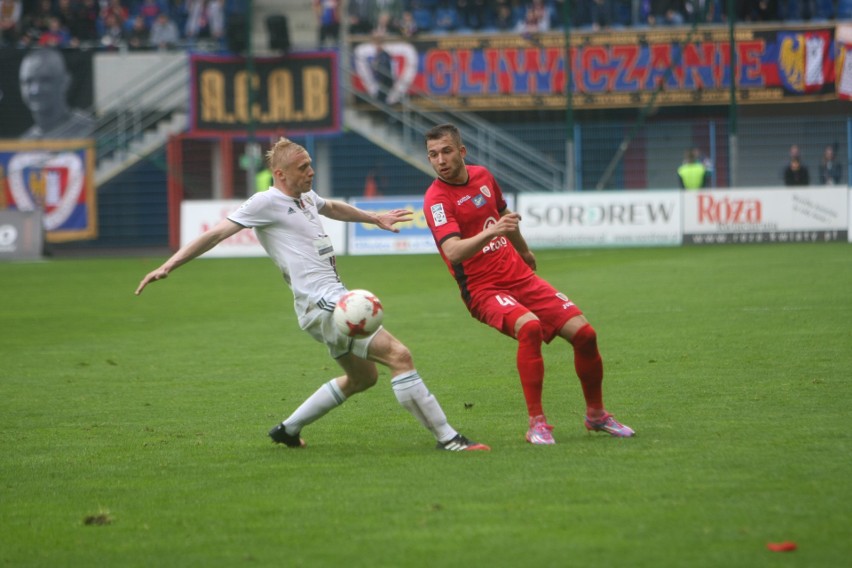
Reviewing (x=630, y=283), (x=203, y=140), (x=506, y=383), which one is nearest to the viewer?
(x=506, y=383)

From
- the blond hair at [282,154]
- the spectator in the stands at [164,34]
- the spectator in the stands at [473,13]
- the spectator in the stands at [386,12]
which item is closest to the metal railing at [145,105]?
the spectator in the stands at [164,34]

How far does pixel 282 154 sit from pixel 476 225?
1241mm

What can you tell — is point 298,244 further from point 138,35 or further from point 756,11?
point 138,35

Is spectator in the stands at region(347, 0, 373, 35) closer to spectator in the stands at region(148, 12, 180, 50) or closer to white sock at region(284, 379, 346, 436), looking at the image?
spectator in the stands at region(148, 12, 180, 50)

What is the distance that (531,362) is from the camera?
7348mm

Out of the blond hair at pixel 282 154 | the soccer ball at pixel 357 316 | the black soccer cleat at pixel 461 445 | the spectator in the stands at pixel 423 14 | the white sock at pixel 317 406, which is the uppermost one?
the spectator in the stands at pixel 423 14

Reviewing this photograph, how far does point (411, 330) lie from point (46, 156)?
21.8m

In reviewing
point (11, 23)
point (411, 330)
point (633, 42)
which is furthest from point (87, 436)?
point (11, 23)

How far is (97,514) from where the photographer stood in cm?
595

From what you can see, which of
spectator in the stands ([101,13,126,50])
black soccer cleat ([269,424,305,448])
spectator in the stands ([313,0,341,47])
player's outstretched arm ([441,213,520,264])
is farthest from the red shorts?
spectator in the stands ([101,13,126,50])

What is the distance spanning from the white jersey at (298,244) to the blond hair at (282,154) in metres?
0.15

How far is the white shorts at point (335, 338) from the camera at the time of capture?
23.7 feet

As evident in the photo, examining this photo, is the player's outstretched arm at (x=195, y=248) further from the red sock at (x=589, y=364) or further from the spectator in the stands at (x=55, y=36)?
the spectator in the stands at (x=55, y=36)

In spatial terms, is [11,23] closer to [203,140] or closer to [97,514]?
[203,140]
